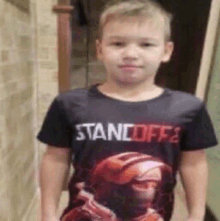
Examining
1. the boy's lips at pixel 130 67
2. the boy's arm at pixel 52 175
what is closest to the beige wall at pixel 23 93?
the boy's arm at pixel 52 175

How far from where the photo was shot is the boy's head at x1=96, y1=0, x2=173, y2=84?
25.4 inches

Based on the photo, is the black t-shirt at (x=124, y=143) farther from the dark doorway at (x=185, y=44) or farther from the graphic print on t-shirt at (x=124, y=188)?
the dark doorway at (x=185, y=44)

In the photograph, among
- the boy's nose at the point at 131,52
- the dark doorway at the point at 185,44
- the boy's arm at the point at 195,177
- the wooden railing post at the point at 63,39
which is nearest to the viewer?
the boy's nose at the point at 131,52

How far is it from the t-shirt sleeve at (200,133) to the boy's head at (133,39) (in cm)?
19

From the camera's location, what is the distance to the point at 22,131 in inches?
51.5

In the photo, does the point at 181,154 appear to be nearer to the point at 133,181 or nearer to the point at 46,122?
the point at 133,181

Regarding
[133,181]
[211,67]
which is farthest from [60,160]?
[211,67]

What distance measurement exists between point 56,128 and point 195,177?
0.44 m

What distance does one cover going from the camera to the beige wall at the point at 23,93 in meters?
1.04

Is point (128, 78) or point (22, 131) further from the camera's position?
point (22, 131)

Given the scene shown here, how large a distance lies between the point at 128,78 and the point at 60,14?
0.98m

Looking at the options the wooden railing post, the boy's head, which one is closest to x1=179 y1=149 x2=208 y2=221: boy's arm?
the boy's head

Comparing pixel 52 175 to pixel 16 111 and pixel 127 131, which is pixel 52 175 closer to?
pixel 127 131

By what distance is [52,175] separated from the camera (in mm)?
757
